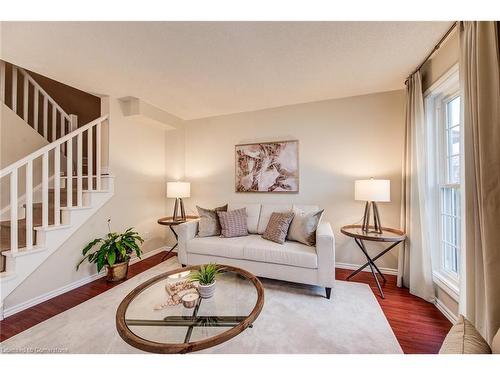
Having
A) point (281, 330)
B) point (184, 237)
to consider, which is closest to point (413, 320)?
point (281, 330)

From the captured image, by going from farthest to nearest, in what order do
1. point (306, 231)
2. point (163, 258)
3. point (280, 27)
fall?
point (163, 258) < point (306, 231) < point (280, 27)

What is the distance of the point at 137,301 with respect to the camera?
1420 mm

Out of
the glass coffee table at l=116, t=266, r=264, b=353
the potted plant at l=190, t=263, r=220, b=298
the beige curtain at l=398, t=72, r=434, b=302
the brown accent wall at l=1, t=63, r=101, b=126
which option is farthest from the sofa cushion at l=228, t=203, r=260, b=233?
the brown accent wall at l=1, t=63, r=101, b=126

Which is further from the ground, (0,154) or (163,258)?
(0,154)

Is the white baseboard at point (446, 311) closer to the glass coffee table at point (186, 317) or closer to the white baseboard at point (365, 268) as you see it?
the white baseboard at point (365, 268)

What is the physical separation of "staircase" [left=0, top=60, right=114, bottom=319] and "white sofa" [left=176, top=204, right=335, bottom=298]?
48.7 inches

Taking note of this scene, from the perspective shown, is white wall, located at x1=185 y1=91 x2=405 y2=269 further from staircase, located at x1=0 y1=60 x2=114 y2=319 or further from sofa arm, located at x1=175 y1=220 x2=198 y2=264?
staircase, located at x1=0 y1=60 x2=114 y2=319

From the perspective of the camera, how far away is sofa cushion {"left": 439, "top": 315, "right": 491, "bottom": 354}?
712mm

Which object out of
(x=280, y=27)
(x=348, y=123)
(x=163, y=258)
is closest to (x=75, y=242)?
(x=163, y=258)

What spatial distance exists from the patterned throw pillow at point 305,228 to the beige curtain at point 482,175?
4.04ft

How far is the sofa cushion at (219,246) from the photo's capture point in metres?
2.43

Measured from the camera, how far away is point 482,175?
1.12m
